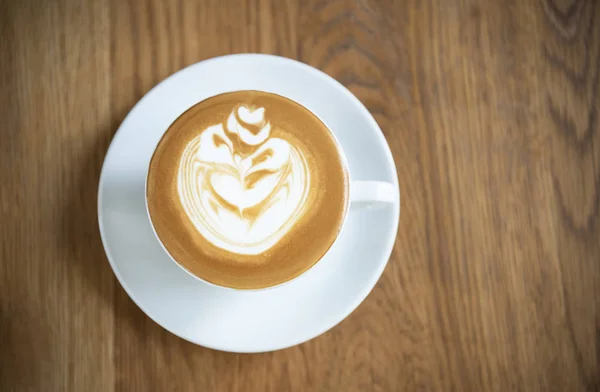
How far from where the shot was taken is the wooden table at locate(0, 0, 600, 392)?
88 cm

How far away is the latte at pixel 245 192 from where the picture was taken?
718 mm

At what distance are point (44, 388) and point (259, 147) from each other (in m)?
0.55

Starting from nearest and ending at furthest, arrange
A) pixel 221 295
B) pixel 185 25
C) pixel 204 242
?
pixel 204 242
pixel 221 295
pixel 185 25

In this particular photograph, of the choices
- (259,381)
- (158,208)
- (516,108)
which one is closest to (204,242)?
(158,208)

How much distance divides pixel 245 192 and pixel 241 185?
1cm

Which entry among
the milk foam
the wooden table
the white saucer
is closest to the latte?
the milk foam

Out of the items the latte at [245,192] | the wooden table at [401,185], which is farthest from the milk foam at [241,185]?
the wooden table at [401,185]

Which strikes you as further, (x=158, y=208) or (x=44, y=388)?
(x=44, y=388)

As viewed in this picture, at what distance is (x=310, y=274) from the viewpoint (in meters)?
0.84

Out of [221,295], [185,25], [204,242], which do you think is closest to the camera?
[204,242]

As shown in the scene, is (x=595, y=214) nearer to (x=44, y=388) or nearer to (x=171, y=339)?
(x=171, y=339)

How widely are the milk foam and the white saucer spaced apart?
13 centimetres

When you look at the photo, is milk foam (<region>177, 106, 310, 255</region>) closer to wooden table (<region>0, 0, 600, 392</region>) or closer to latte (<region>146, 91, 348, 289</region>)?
latte (<region>146, 91, 348, 289</region>)

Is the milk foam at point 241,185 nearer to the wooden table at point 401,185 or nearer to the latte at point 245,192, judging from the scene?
the latte at point 245,192
